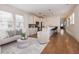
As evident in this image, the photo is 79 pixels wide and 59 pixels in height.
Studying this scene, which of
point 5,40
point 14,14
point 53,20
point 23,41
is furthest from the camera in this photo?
point 53,20

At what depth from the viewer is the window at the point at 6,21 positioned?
19.5 feet

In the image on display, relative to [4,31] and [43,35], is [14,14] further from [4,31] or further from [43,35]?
[43,35]

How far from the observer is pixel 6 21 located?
6406 millimetres

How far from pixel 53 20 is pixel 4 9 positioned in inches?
386

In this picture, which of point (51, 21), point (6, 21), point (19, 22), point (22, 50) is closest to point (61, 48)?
point (22, 50)

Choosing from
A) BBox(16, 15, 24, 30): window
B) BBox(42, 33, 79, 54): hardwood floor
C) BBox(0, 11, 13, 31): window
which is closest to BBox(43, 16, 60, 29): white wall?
BBox(16, 15, 24, 30): window

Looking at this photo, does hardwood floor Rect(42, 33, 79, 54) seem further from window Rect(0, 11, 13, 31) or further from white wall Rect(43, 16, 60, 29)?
white wall Rect(43, 16, 60, 29)

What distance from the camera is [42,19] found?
50.3 ft

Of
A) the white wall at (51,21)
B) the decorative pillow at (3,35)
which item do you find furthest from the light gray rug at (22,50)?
the white wall at (51,21)

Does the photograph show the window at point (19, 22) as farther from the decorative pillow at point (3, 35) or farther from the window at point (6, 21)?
the decorative pillow at point (3, 35)

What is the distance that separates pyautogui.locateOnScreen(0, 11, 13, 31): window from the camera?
593 cm
